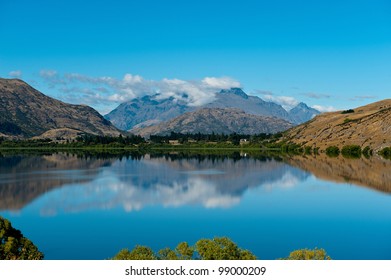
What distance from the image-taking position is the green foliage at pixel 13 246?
3353 cm

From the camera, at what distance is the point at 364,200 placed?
86.9 metres

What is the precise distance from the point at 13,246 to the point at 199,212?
43093 mm

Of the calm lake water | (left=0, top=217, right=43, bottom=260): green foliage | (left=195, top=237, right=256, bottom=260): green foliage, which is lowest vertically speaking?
the calm lake water

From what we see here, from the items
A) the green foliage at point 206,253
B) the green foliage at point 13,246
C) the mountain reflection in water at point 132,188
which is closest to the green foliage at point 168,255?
the green foliage at point 206,253

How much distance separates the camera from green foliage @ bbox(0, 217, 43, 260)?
3353cm

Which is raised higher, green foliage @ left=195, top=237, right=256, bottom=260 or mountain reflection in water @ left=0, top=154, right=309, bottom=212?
green foliage @ left=195, top=237, right=256, bottom=260

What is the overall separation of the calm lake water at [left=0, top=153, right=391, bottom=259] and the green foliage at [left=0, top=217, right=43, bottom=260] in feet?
37.5

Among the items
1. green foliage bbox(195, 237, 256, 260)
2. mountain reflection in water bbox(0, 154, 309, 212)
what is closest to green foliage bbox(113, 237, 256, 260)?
green foliage bbox(195, 237, 256, 260)

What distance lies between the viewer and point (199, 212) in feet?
244

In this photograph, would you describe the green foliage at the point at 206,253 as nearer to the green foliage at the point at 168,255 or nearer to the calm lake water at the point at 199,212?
the green foliage at the point at 168,255

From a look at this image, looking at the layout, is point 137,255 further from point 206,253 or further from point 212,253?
point 212,253

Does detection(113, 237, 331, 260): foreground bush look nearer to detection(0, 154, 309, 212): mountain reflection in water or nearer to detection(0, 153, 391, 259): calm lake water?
detection(0, 153, 391, 259): calm lake water

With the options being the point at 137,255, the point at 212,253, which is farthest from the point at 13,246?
the point at 212,253
